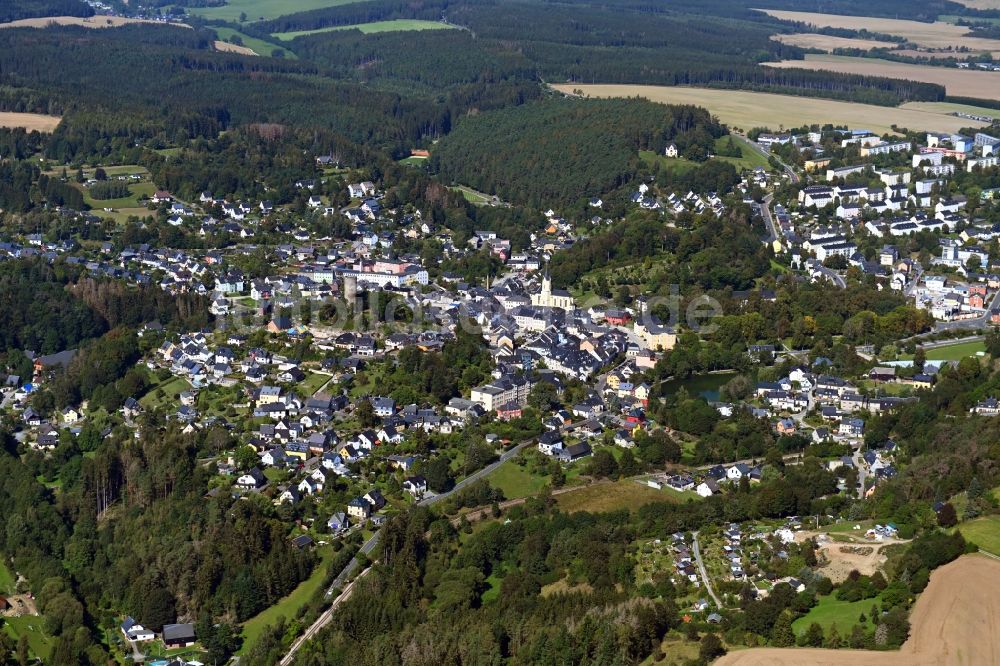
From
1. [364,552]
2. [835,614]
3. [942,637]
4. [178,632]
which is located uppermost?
[942,637]

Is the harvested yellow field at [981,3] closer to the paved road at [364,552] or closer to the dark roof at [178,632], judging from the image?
the paved road at [364,552]

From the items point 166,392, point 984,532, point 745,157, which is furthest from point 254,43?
point 984,532

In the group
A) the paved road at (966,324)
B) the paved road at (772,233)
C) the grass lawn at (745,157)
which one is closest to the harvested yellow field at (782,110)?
the grass lawn at (745,157)

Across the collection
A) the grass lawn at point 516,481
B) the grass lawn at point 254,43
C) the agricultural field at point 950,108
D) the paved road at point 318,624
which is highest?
the agricultural field at point 950,108

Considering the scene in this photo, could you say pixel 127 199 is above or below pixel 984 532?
below

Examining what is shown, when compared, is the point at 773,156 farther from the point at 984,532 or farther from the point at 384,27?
the point at 384,27

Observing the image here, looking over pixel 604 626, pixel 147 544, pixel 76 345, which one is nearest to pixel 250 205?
pixel 76 345

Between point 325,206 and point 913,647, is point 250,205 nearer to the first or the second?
point 325,206
